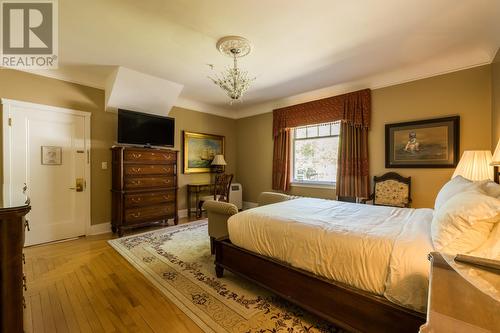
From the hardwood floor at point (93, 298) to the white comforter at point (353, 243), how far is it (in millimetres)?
914

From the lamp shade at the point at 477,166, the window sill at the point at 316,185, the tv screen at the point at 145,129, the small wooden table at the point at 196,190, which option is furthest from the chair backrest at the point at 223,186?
the lamp shade at the point at 477,166

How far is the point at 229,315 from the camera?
1817 millimetres

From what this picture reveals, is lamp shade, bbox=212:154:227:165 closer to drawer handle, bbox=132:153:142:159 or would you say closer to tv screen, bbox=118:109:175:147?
tv screen, bbox=118:109:175:147

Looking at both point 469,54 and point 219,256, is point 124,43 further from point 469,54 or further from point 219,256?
point 469,54

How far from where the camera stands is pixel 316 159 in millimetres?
4758

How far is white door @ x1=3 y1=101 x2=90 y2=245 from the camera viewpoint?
3168 mm

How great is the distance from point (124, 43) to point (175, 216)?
3037mm

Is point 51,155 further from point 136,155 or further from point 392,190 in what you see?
point 392,190

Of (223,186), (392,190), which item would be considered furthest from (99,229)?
(392,190)

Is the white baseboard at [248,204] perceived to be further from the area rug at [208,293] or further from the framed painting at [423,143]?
the framed painting at [423,143]

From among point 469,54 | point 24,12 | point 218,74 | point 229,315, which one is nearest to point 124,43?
point 24,12

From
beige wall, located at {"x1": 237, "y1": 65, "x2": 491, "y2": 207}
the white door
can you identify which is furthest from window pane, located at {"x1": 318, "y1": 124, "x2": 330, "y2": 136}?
the white door

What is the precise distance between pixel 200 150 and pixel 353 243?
4429 mm
